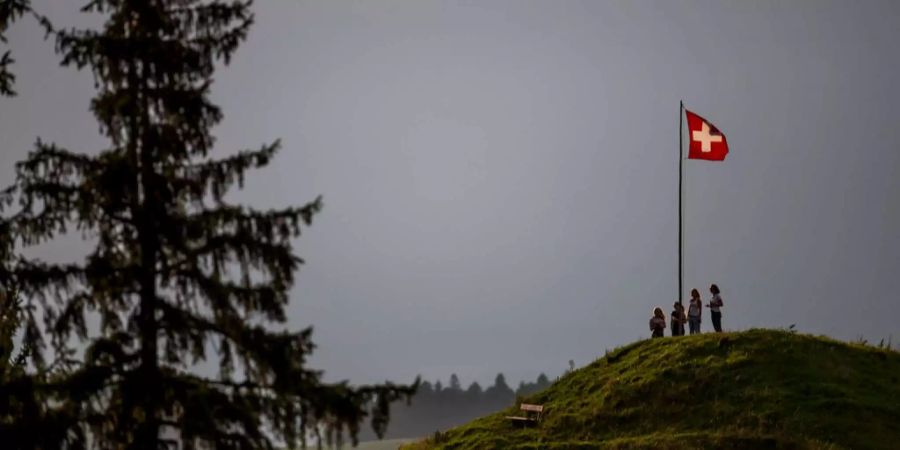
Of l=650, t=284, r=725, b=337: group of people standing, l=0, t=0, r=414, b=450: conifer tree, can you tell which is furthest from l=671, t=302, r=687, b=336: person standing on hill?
l=0, t=0, r=414, b=450: conifer tree

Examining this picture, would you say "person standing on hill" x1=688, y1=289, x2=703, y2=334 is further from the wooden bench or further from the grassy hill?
the wooden bench

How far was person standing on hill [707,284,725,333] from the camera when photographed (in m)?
46.8

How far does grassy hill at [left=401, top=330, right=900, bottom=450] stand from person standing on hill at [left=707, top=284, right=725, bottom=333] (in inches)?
73.8

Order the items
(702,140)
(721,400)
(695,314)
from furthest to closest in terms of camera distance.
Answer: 1. (702,140)
2. (695,314)
3. (721,400)

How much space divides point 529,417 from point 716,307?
416 inches

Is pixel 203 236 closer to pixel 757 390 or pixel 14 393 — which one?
pixel 14 393

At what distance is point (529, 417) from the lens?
1674 inches

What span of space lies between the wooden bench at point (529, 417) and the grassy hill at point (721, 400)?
367mm

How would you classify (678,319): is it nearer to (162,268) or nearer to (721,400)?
(721,400)

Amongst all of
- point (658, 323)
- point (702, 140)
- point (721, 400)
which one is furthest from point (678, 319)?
point (721, 400)

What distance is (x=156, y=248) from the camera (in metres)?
17.1

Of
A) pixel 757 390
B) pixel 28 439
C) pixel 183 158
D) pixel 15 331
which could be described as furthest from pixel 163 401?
pixel 757 390

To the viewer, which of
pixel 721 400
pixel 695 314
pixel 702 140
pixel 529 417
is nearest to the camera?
pixel 721 400

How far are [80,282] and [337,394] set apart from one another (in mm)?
4461
